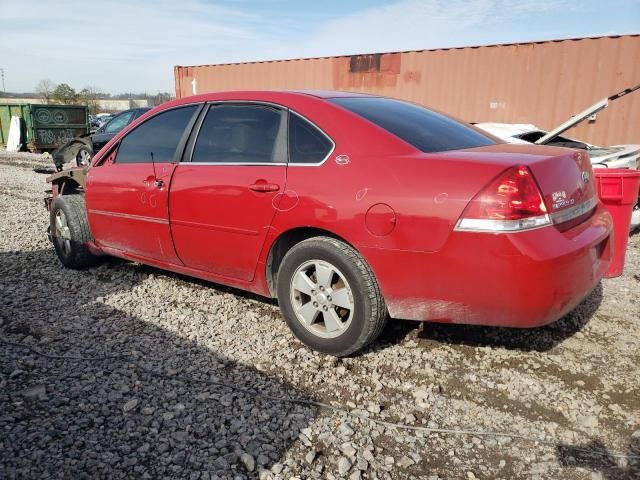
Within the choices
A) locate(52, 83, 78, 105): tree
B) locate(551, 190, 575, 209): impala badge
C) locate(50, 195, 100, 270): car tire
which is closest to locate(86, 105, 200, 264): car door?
locate(50, 195, 100, 270): car tire

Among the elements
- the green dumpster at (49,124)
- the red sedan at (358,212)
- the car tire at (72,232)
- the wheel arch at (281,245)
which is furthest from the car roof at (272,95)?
the green dumpster at (49,124)

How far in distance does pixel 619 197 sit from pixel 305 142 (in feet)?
8.28

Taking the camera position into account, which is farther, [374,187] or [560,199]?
[374,187]

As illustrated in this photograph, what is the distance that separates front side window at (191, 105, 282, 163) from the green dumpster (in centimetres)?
1684

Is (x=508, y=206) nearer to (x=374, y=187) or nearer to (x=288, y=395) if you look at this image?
(x=374, y=187)

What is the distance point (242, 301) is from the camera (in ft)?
13.0

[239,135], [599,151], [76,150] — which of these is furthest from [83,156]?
[599,151]

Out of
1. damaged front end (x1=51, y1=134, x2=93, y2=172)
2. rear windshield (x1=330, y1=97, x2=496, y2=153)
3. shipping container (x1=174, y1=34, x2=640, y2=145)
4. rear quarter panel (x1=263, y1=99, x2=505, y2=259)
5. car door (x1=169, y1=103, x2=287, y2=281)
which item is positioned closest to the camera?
rear quarter panel (x1=263, y1=99, x2=505, y2=259)

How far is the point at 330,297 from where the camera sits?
293cm

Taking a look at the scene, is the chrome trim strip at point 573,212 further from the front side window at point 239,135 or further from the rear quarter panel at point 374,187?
the front side window at point 239,135

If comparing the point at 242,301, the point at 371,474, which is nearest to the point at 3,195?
the point at 242,301

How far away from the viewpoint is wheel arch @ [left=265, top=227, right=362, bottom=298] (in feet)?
9.87

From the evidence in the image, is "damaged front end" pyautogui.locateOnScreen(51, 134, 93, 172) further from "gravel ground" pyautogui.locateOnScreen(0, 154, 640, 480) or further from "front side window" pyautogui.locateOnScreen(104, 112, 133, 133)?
"gravel ground" pyautogui.locateOnScreen(0, 154, 640, 480)

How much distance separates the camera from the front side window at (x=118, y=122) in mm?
12860
